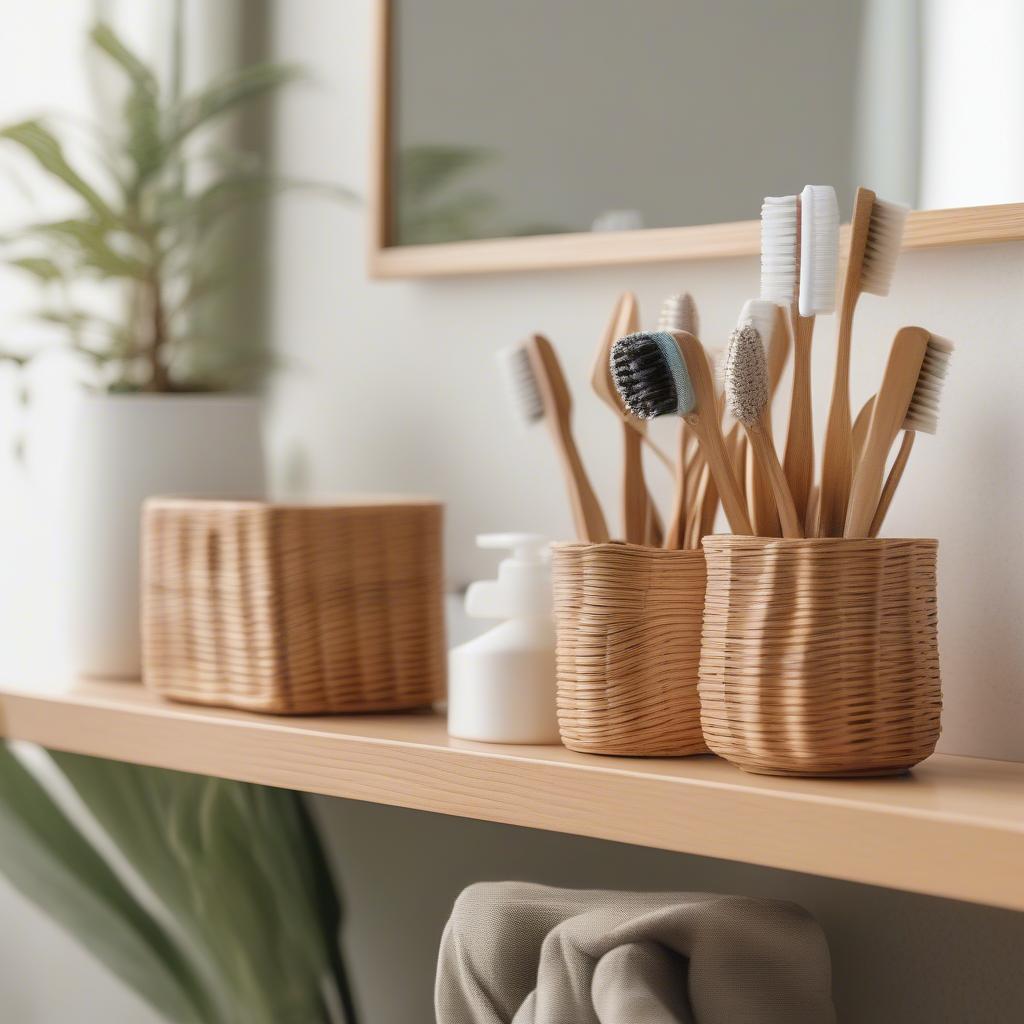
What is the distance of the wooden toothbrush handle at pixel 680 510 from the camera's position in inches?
23.7

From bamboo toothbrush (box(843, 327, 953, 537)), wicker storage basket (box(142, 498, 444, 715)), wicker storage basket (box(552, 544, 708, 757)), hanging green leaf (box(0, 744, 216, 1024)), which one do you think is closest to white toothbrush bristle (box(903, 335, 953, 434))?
bamboo toothbrush (box(843, 327, 953, 537))

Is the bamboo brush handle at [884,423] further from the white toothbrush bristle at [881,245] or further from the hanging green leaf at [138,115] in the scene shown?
the hanging green leaf at [138,115]

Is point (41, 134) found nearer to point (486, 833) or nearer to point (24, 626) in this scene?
point (24, 626)

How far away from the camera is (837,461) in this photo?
54 centimetres

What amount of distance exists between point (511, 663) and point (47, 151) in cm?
42

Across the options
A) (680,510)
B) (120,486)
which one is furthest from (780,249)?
(120,486)

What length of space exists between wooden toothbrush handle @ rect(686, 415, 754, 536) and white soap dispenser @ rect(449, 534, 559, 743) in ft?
0.35

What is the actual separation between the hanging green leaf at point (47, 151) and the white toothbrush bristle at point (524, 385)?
0.30 m

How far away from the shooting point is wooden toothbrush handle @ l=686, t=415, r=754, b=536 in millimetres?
523

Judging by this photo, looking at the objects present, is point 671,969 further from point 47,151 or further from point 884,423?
point 47,151

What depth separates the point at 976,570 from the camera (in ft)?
2.02

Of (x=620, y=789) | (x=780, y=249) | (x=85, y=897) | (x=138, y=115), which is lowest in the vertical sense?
(x=85, y=897)

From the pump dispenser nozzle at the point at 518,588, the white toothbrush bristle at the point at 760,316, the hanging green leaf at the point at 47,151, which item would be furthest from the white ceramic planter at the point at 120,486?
the white toothbrush bristle at the point at 760,316

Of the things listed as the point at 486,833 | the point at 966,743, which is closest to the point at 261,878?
the point at 486,833
